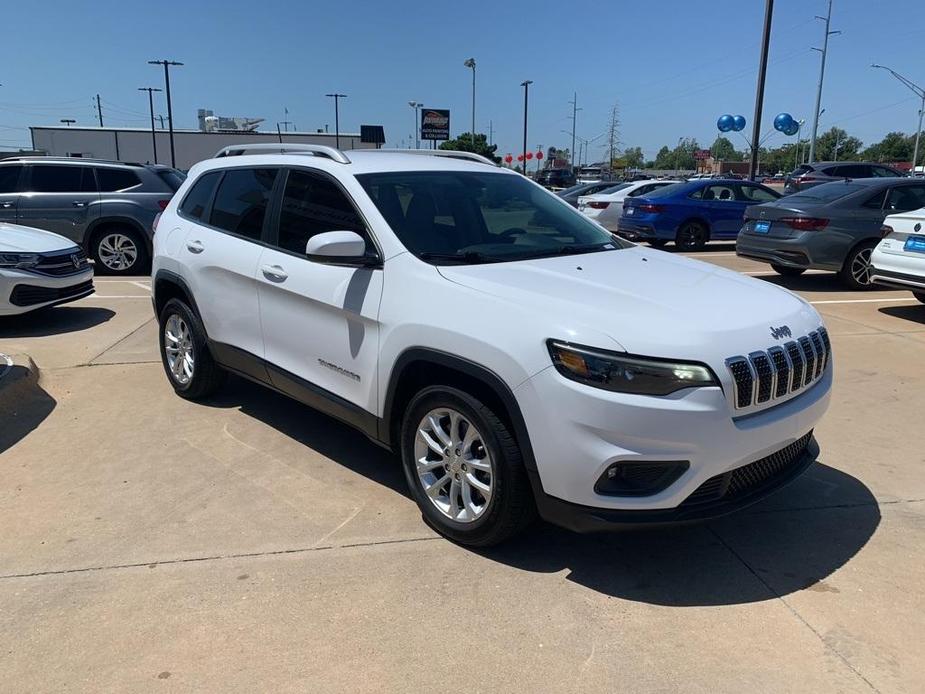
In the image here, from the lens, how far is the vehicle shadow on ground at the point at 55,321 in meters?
7.56

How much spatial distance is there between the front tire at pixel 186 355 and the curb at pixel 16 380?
3.28ft

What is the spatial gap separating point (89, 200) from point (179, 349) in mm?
6821

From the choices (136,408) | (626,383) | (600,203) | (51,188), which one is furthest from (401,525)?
(600,203)

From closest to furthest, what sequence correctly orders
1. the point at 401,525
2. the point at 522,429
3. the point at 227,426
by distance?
the point at 522,429, the point at 401,525, the point at 227,426

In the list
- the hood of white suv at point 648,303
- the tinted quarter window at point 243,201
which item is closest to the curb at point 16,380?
the tinted quarter window at point 243,201

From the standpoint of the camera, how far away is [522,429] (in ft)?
9.57

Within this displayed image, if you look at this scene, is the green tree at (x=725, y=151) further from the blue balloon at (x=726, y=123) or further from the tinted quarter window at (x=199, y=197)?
the tinted quarter window at (x=199, y=197)

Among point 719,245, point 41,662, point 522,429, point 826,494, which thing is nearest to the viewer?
point 41,662

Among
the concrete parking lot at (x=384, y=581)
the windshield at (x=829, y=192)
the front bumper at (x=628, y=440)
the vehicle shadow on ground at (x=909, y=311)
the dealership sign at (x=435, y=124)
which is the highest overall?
the dealership sign at (x=435, y=124)

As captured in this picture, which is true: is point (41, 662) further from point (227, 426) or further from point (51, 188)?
point (51, 188)

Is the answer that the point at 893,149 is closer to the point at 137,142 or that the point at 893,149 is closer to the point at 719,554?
the point at 137,142

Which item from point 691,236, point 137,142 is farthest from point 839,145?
point 691,236

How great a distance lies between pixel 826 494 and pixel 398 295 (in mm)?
2522

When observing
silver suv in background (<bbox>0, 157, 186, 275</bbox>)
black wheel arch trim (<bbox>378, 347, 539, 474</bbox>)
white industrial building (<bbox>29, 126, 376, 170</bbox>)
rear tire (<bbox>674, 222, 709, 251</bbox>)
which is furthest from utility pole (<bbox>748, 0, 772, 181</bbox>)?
white industrial building (<bbox>29, 126, 376, 170</bbox>)
